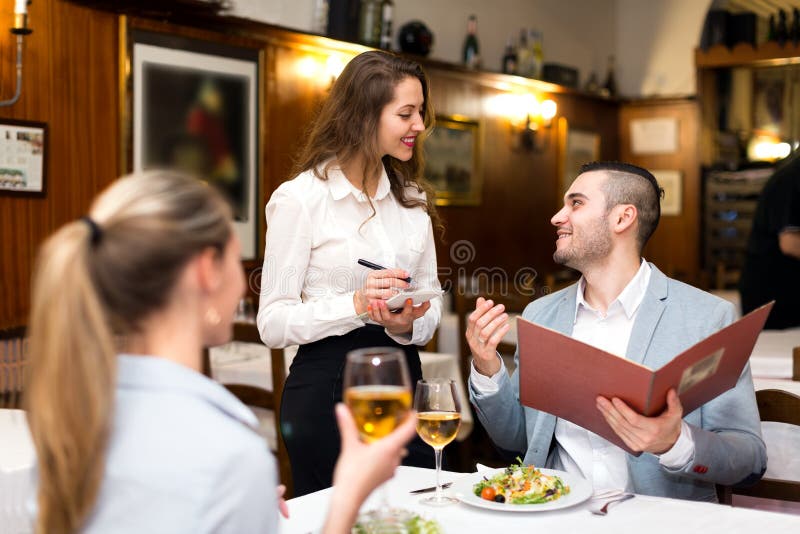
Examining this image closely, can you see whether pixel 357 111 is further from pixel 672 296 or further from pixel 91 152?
pixel 91 152

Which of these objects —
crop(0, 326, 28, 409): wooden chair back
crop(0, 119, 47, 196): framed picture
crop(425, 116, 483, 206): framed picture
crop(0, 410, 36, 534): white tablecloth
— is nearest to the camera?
crop(0, 410, 36, 534): white tablecloth

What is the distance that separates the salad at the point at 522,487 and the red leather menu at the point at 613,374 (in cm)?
17

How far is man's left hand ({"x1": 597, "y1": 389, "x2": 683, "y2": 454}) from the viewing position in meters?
1.72

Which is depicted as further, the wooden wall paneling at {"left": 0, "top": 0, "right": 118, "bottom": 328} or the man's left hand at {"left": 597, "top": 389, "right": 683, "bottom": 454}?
the wooden wall paneling at {"left": 0, "top": 0, "right": 118, "bottom": 328}

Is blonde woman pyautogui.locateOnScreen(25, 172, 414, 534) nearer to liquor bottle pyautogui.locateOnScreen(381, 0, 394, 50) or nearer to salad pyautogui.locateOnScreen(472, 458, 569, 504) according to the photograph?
salad pyautogui.locateOnScreen(472, 458, 569, 504)

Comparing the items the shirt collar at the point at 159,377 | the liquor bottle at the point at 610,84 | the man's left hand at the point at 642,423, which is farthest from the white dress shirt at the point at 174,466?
the liquor bottle at the point at 610,84

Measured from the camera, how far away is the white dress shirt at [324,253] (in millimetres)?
2330

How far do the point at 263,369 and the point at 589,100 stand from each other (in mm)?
6252

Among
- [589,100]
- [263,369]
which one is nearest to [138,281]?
[263,369]

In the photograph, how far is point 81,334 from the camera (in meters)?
1.02

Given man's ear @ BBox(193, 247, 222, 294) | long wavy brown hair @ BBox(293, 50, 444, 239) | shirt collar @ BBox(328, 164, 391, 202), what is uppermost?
long wavy brown hair @ BBox(293, 50, 444, 239)

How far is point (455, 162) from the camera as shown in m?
7.82

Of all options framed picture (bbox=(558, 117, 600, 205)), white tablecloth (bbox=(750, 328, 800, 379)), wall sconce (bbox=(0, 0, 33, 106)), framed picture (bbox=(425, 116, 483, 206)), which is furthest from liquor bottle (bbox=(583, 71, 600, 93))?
wall sconce (bbox=(0, 0, 33, 106))

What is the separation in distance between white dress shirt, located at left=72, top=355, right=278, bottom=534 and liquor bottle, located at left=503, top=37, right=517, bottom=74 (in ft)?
24.8
